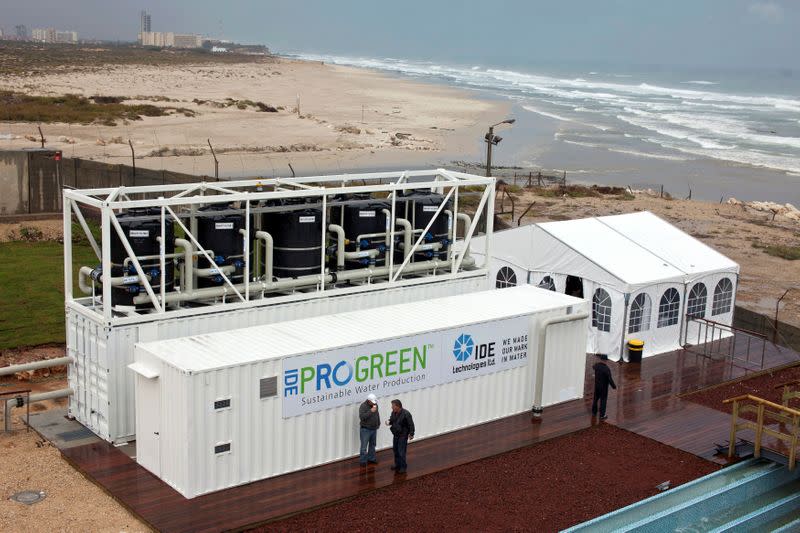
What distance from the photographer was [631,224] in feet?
86.5

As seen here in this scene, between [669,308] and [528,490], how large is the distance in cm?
943

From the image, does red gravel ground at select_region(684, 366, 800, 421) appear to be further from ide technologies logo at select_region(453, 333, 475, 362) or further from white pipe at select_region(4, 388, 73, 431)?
white pipe at select_region(4, 388, 73, 431)

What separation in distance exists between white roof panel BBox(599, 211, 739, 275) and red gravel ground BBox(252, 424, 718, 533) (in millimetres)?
7313

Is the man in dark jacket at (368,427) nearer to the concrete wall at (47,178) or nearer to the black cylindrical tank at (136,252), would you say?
the black cylindrical tank at (136,252)

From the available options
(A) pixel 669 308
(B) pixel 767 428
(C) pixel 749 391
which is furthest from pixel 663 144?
(B) pixel 767 428

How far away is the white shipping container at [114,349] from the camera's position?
54.6 feet

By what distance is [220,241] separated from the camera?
18219 mm

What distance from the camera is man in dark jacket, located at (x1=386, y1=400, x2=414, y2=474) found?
16.2 metres

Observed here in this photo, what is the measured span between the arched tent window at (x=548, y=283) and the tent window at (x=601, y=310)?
124 cm

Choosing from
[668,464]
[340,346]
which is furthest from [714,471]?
[340,346]

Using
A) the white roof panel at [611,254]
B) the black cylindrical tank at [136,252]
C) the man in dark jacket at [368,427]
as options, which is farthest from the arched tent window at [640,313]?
the black cylindrical tank at [136,252]

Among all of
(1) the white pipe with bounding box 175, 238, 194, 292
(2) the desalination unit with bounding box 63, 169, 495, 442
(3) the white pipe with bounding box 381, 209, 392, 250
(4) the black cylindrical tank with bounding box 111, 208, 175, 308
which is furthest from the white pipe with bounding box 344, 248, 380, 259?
(4) the black cylindrical tank with bounding box 111, 208, 175, 308

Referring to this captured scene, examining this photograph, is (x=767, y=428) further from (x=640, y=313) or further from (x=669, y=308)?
(x=669, y=308)

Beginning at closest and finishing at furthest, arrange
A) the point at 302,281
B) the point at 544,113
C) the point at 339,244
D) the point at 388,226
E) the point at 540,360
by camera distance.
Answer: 1. the point at 302,281
2. the point at 540,360
3. the point at 339,244
4. the point at 388,226
5. the point at 544,113
